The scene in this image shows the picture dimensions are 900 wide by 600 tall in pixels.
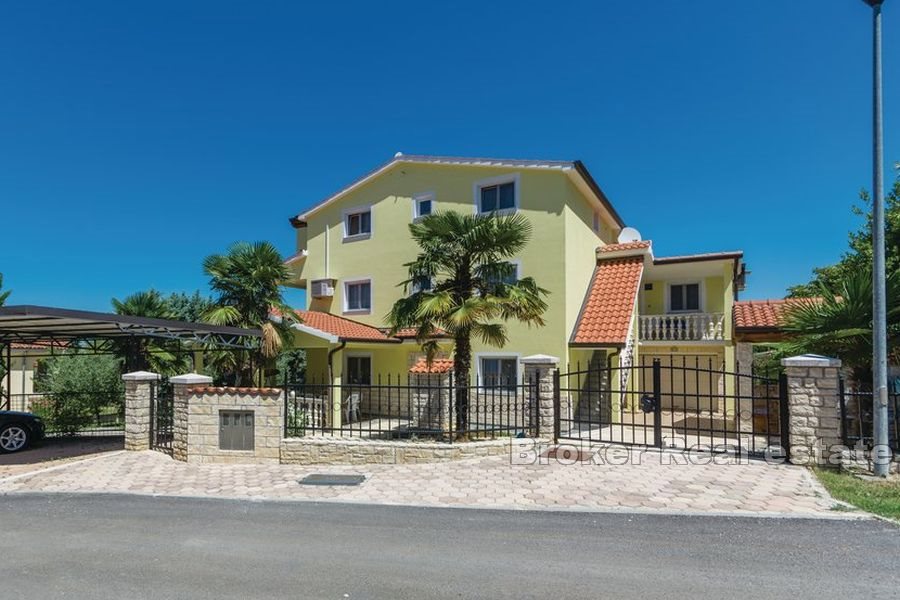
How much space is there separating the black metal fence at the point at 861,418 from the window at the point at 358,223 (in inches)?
588

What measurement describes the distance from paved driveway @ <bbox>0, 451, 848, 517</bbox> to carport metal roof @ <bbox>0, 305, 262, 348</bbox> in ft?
9.33

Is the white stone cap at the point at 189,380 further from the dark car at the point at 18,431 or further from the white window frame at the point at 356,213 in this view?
the white window frame at the point at 356,213

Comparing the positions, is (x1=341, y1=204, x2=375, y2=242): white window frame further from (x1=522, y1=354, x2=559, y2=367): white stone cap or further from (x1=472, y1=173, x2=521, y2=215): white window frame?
(x1=522, y1=354, x2=559, y2=367): white stone cap

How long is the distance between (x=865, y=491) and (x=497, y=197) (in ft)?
39.9

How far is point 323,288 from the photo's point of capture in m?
19.5

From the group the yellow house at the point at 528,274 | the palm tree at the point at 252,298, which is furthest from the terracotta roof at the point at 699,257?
the palm tree at the point at 252,298

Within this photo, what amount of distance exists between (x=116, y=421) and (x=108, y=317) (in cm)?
941

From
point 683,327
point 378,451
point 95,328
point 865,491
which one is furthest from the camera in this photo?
point 683,327

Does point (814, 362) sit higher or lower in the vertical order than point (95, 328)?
lower

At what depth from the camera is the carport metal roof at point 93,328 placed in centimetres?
910

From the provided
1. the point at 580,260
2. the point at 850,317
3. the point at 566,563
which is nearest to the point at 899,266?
the point at 850,317

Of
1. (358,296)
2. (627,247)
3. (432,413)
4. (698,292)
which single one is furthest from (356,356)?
(698,292)

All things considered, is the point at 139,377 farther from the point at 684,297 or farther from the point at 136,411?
the point at 684,297

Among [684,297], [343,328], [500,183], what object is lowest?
[343,328]
